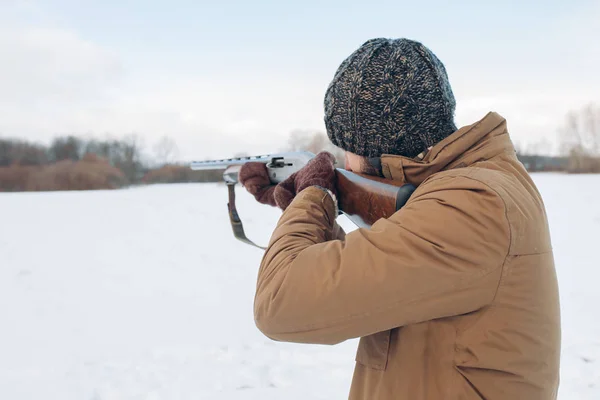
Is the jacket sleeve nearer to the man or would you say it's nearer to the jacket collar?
the man

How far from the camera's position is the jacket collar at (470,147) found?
124cm

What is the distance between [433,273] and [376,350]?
0.38m

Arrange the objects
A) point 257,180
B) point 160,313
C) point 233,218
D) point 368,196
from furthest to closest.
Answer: point 160,313, point 233,218, point 257,180, point 368,196

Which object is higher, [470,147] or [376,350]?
[470,147]

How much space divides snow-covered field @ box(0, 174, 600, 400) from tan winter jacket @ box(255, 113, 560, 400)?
10.8 ft

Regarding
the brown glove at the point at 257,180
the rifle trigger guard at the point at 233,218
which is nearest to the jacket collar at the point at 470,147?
the brown glove at the point at 257,180

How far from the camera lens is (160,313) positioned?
251 inches

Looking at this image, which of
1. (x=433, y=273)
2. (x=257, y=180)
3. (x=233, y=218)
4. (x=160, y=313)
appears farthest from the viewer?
(x=160, y=313)

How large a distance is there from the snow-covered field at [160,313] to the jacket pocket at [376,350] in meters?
3.09

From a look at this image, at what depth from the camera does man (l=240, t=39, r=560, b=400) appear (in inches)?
41.2

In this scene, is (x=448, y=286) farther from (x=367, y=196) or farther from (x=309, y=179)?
(x=309, y=179)

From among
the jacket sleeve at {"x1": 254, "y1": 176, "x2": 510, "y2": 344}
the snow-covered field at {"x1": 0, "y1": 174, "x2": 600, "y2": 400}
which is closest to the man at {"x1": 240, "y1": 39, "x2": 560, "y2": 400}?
the jacket sleeve at {"x1": 254, "y1": 176, "x2": 510, "y2": 344}

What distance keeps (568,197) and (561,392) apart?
1304 centimetres

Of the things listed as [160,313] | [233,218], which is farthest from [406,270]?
[160,313]
